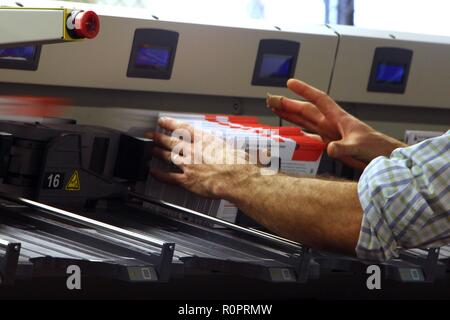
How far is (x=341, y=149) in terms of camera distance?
106 inches

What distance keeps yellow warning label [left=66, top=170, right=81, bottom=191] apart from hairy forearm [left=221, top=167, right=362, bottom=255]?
1.77 ft

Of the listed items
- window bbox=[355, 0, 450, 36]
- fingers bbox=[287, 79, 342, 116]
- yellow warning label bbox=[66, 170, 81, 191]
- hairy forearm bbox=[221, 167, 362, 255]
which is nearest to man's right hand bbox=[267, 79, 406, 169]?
Result: fingers bbox=[287, 79, 342, 116]

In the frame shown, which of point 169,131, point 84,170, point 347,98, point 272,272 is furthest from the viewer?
point 347,98

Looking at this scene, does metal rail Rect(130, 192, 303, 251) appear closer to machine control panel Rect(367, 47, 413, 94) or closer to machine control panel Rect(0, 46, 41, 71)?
machine control panel Rect(0, 46, 41, 71)

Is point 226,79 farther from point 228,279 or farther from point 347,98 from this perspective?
point 228,279

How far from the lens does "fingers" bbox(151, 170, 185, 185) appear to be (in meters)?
2.73

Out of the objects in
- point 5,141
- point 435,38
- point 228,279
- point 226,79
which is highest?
point 435,38

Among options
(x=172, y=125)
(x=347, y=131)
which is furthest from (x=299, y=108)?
(x=172, y=125)

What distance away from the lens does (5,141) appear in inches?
97.2

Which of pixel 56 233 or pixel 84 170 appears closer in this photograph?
pixel 56 233

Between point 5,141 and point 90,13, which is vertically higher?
point 90,13

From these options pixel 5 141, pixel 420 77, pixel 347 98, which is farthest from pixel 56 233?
pixel 420 77

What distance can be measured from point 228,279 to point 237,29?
883mm

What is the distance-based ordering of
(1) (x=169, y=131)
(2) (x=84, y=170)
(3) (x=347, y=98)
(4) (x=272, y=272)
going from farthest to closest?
(3) (x=347, y=98) → (1) (x=169, y=131) → (2) (x=84, y=170) → (4) (x=272, y=272)
